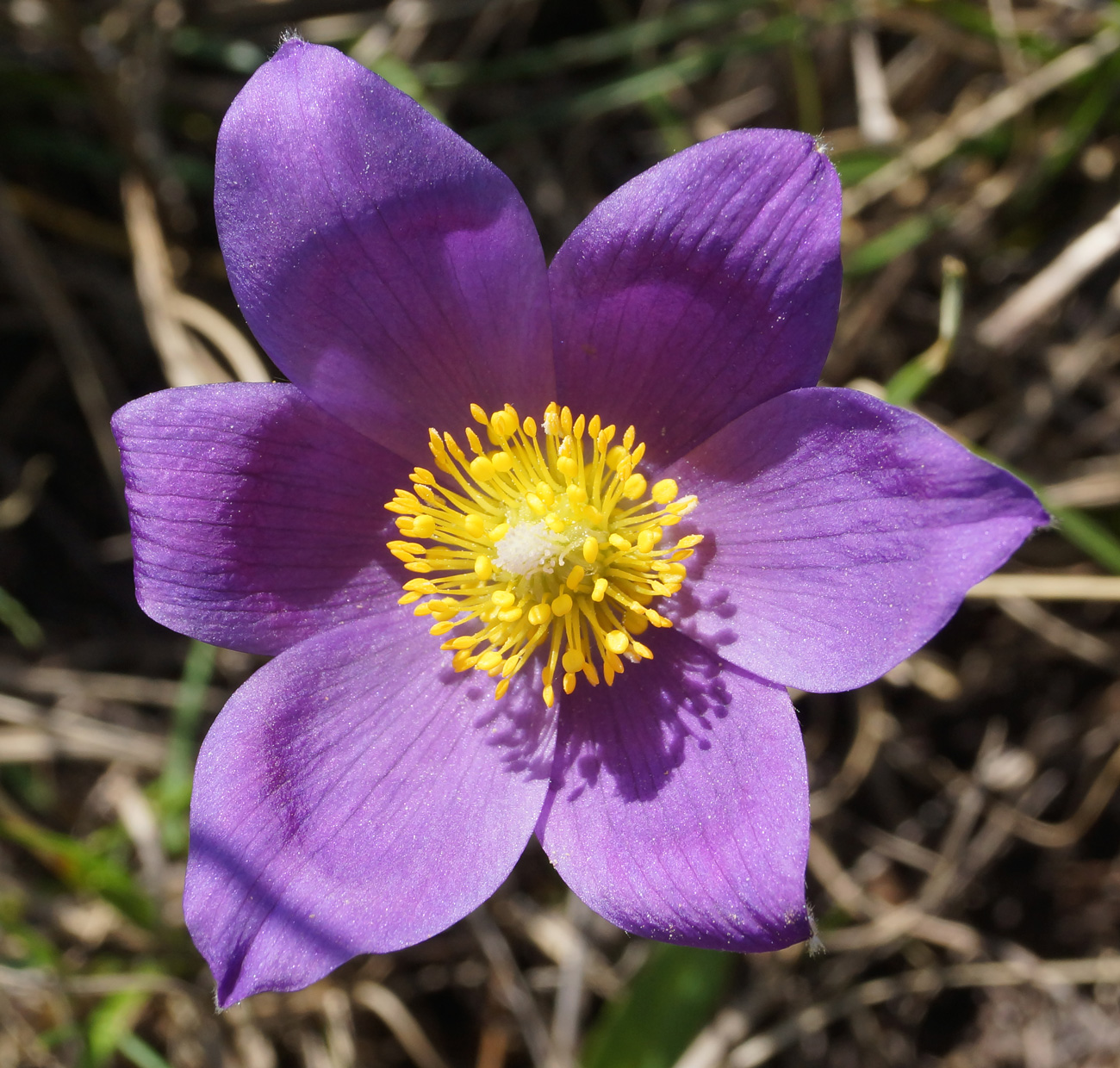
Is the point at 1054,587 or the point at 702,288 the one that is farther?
the point at 1054,587

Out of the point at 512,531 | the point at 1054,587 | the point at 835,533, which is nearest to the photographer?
the point at 835,533

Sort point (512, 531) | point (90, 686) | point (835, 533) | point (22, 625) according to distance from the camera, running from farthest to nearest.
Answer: point (90, 686), point (22, 625), point (512, 531), point (835, 533)

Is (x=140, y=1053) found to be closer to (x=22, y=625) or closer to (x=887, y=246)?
(x=22, y=625)

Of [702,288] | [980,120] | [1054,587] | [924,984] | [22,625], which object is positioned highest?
[702,288]

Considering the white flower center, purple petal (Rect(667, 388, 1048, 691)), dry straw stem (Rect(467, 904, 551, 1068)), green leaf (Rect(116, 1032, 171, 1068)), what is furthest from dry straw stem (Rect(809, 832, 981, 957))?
green leaf (Rect(116, 1032, 171, 1068))

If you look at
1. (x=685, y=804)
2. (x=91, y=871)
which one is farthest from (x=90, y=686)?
(x=685, y=804)

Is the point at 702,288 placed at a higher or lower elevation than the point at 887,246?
higher

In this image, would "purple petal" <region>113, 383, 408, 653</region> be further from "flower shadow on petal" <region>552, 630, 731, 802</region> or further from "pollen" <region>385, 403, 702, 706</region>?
"flower shadow on petal" <region>552, 630, 731, 802</region>

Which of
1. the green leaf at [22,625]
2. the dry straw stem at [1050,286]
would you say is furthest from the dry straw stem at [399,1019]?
the dry straw stem at [1050,286]
